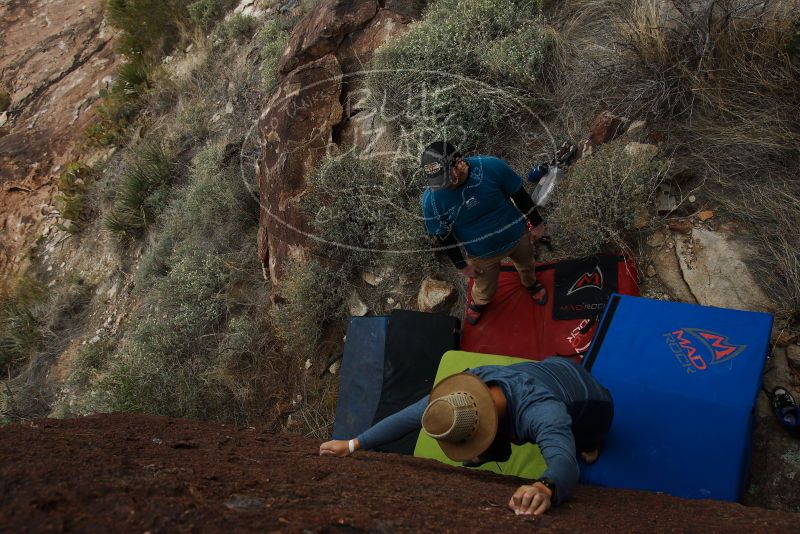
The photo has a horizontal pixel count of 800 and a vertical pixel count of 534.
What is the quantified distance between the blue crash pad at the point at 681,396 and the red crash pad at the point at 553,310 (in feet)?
Result: 1.53

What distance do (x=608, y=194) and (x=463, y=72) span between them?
193 cm

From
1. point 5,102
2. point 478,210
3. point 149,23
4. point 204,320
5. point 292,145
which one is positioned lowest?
point 204,320

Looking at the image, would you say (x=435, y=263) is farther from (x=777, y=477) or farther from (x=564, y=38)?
(x=777, y=477)

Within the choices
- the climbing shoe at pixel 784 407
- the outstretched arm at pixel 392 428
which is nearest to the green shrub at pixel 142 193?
the outstretched arm at pixel 392 428

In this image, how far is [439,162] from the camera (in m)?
3.20

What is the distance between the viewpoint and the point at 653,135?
155 inches

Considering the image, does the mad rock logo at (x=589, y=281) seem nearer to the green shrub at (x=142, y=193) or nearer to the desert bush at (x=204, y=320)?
the desert bush at (x=204, y=320)

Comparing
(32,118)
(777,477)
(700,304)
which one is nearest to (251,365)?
(700,304)

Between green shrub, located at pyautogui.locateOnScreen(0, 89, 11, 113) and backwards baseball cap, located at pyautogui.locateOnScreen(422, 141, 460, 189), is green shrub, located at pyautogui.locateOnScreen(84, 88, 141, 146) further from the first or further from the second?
backwards baseball cap, located at pyautogui.locateOnScreen(422, 141, 460, 189)

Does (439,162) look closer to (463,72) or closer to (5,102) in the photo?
(463,72)

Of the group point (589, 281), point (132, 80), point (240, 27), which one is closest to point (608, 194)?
point (589, 281)

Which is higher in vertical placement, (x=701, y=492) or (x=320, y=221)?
(x=320, y=221)

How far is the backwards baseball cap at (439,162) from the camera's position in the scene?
10.5 feet

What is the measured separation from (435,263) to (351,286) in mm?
800
